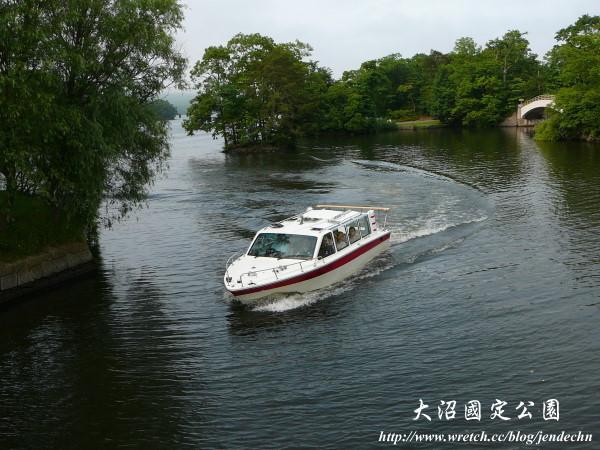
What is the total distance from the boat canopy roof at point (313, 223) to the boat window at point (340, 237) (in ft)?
0.99

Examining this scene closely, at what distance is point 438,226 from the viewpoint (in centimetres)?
3566

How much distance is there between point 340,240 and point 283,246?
9.76 feet

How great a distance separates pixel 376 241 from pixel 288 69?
6334 centimetres

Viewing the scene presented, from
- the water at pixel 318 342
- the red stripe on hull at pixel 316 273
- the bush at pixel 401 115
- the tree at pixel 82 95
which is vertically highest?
the bush at pixel 401 115

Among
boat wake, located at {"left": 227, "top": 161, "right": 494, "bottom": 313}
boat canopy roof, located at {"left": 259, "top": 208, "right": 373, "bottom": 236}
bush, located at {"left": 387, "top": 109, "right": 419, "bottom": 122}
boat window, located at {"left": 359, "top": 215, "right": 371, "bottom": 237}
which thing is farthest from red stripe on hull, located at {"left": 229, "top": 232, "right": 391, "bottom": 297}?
bush, located at {"left": 387, "top": 109, "right": 419, "bottom": 122}

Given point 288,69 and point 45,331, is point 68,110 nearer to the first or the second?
point 45,331

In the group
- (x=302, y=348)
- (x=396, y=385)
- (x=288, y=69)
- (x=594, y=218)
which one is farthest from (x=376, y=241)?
(x=288, y=69)

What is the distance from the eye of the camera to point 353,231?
2844 centimetres

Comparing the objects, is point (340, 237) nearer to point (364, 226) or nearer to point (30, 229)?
point (364, 226)

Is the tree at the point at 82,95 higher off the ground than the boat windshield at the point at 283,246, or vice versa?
the tree at the point at 82,95

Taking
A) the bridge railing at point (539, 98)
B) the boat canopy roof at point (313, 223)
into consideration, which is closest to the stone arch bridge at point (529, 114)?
the bridge railing at point (539, 98)

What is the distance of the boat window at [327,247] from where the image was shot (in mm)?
25578

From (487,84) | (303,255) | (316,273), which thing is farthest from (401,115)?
(316,273)

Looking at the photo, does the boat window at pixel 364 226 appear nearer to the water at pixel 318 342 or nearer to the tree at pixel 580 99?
the water at pixel 318 342
